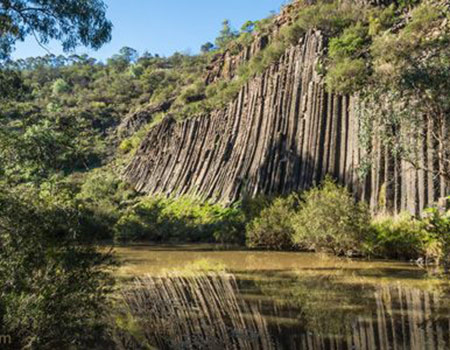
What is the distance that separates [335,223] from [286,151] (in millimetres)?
→ 12288

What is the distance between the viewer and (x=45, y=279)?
24.0ft

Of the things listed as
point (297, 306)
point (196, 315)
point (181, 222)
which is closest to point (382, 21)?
point (181, 222)

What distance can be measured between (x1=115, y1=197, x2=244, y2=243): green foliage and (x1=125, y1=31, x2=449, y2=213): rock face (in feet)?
4.29

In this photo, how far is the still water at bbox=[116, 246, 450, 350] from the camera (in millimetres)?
7859

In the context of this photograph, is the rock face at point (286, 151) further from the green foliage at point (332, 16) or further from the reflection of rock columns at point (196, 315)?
the reflection of rock columns at point (196, 315)

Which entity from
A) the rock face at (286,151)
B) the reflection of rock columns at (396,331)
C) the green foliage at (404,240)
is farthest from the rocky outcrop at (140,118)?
the reflection of rock columns at (396,331)

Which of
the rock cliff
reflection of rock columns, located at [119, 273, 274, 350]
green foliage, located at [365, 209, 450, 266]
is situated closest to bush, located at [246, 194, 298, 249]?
the rock cliff

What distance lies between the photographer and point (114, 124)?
66875 millimetres

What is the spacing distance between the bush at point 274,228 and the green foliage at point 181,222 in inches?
118

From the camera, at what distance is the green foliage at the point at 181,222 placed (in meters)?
28.7

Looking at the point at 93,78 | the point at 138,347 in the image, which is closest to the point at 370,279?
the point at 138,347

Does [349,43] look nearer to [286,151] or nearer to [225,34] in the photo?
[286,151]

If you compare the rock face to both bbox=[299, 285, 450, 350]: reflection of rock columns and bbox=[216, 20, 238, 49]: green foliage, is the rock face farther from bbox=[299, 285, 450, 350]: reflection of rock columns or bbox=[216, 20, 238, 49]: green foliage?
bbox=[216, 20, 238, 49]: green foliage

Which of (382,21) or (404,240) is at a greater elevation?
(382,21)
